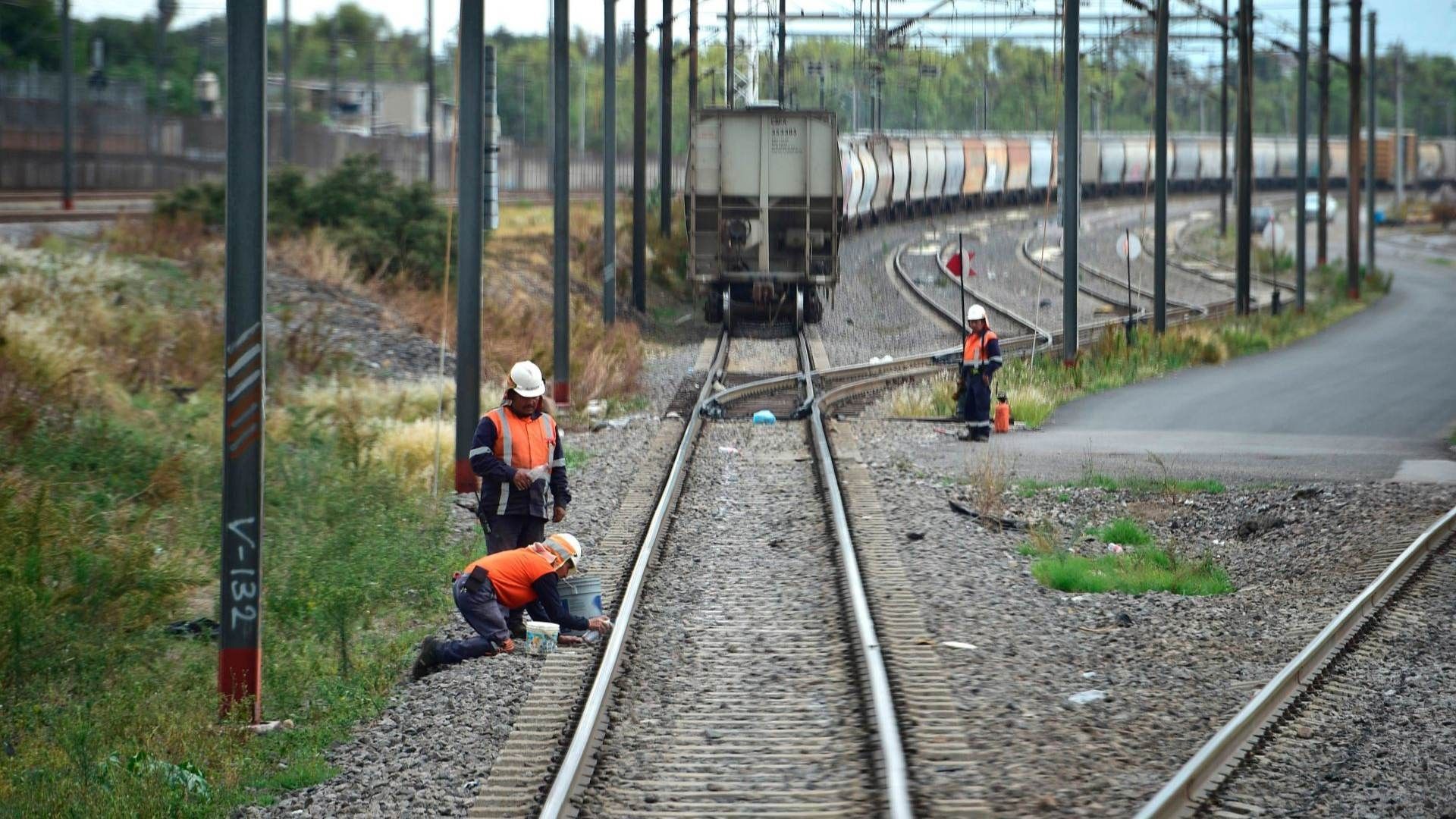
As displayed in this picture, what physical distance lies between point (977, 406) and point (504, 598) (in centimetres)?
1098

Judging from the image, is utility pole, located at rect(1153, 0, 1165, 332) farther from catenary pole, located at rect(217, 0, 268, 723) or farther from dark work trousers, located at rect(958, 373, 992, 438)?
catenary pole, located at rect(217, 0, 268, 723)

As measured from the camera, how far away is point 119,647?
10.4 metres

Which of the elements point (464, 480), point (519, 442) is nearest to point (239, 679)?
point (519, 442)

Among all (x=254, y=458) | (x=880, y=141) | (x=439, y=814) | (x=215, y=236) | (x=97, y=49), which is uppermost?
(x=97, y=49)

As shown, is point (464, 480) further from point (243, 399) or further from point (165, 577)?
point (243, 399)

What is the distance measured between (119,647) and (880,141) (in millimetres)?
41241

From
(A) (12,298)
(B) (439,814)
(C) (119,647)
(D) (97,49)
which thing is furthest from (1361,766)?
(D) (97,49)

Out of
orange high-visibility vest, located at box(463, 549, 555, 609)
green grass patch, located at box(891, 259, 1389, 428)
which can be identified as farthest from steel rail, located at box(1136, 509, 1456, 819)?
green grass patch, located at box(891, 259, 1389, 428)

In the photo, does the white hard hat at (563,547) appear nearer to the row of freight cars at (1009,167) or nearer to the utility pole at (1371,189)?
the row of freight cars at (1009,167)

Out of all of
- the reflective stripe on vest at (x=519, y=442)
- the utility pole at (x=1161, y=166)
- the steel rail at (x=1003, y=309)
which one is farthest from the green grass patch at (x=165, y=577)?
the steel rail at (x=1003, y=309)

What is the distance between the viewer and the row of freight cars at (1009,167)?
48656mm

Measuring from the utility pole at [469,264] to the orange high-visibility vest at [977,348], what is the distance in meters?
6.04

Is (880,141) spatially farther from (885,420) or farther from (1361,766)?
(1361,766)

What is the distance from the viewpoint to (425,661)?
9477mm
